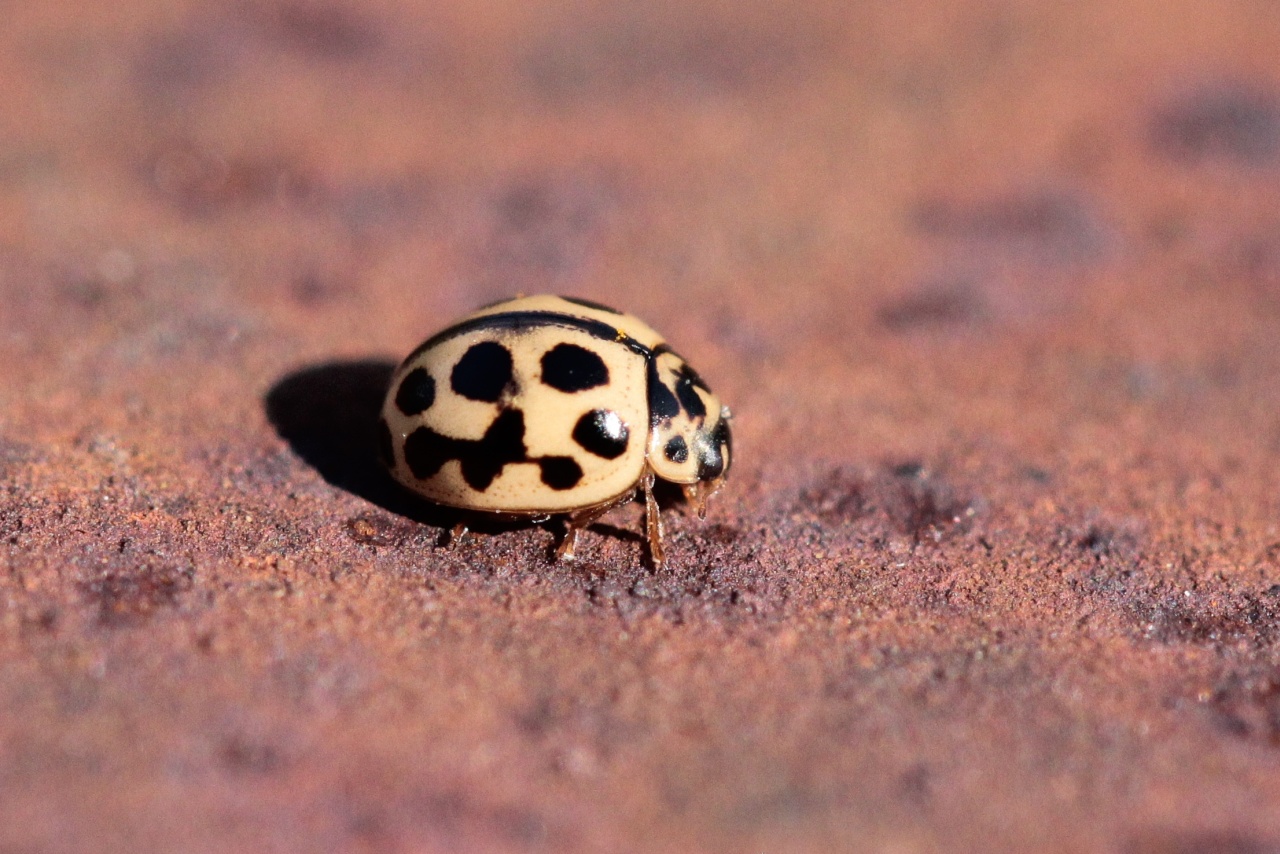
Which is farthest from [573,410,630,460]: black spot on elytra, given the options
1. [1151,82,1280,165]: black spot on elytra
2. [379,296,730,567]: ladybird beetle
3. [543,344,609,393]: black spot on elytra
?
[1151,82,1280,165]: black spot on elytra

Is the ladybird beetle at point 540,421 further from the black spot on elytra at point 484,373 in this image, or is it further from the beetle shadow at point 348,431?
the beetle shadow at point 348,431

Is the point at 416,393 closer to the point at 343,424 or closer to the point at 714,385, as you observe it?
the point at 343,424

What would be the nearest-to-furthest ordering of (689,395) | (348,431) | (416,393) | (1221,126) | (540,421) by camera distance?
(540,421) < (416,393) < (689,395) < (348,431) < (1221,126)

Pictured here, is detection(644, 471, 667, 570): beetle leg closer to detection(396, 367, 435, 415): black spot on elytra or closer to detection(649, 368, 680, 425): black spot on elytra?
detection(649, 368, 680, 425): black spot on elytra

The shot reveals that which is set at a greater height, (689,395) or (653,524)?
(689,395)

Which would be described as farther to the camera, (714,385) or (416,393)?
(714,385)

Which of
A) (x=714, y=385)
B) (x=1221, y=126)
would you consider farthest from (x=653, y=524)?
(x=1221, y=126)

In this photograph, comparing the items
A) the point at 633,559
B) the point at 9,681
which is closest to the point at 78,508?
the point at 9,681

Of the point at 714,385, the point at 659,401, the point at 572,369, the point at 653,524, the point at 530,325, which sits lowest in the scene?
the point at 653,524

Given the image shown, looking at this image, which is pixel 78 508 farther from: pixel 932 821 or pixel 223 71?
pixel 223 71
